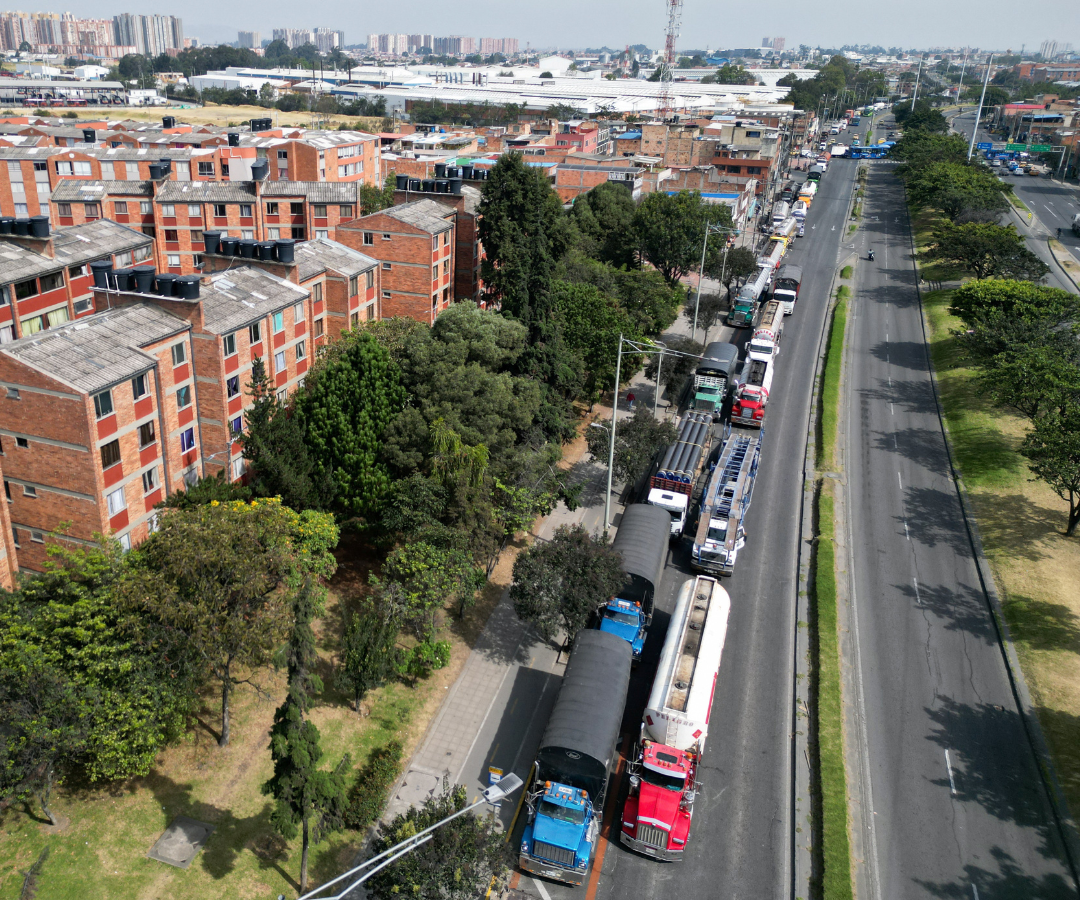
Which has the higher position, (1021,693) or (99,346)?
(99,346)

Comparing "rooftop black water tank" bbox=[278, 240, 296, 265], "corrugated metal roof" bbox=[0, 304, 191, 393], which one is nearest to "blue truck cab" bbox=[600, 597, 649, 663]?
"corrugated metal roof" bbox=[0, 304, 191, 393]

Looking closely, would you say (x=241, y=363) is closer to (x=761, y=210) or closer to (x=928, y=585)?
(x=928, y=585)

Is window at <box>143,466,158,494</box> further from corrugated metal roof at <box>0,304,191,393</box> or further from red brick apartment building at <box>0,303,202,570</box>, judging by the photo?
corrugated metal roof at <box>0,304,191,393</box>

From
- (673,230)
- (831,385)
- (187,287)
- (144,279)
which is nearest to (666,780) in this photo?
(187,287)

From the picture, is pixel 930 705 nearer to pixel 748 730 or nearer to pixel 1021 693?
pixel 1021 693

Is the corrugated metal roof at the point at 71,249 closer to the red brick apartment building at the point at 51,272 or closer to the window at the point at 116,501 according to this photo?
the red brick apartment building at the point at 51,272

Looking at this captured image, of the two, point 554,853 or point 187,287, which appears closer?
point 554,853

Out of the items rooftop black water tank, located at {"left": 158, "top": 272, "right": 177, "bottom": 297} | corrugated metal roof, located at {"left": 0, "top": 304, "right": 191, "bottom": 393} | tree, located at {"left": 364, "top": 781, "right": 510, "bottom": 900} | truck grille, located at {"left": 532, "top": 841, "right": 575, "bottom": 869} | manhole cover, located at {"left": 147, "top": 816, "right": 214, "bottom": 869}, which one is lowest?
manhole cover, located at {"left": 147, "top": 816, "right": 214, "bottom": 869}
